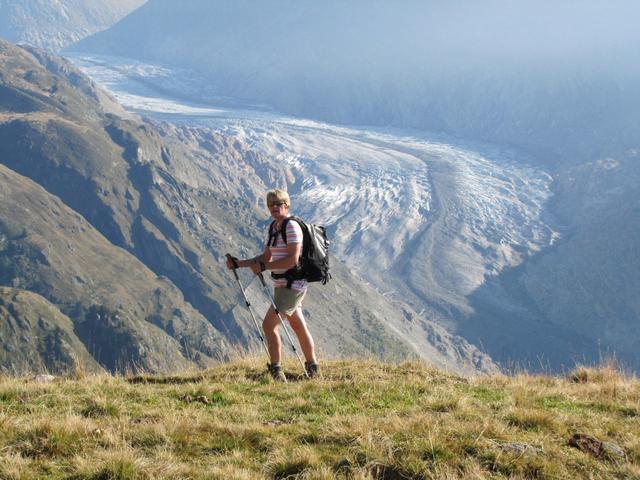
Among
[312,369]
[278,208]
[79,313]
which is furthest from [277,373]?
[79,313]

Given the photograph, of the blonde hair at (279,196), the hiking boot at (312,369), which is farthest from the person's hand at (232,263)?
the hiking boot at (312,369)

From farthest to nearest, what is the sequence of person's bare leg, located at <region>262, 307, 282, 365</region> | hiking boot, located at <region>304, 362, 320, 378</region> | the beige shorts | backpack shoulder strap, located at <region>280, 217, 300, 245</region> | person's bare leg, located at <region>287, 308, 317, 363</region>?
hiking boot, located at <region>304, 362, 320, 378</region> < person's bare leg, located at <region>287, 308, 317, 363</region> < person's bare leg, located at <region>262, 307, 282, 365</region> < the beige shorts < backpack shoulder strap, located at <region>280, 217, 300, 245</region>

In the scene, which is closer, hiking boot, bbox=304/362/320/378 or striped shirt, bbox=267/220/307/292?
striped shirt, bbox=267/220/307/292

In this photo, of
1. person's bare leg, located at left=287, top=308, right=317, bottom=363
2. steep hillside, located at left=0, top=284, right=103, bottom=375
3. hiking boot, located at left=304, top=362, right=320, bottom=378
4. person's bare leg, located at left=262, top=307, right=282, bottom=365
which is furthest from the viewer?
steep hillside, located at left=0, top=284, right=103, bottom=375

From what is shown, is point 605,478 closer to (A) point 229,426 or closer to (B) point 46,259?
(A) point 229,426

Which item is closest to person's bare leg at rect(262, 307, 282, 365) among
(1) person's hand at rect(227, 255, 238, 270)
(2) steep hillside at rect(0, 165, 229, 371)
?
(1) person's hand at rect(227, 255, 238, 270)

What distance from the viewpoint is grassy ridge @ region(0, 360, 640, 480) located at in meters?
6.46

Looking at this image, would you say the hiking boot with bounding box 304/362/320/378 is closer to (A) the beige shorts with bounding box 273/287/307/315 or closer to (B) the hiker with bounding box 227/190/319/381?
(B) the hiker with bounding box 227/190/319/381

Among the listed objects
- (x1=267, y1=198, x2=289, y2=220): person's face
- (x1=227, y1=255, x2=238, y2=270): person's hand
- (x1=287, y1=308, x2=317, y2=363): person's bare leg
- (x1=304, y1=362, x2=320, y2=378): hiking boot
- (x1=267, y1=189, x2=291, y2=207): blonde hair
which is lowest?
(x1=304, y1=362, x2=320, y2=378): hiking boot

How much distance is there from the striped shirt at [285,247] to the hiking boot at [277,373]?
1.48m

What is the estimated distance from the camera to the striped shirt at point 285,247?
9867mm

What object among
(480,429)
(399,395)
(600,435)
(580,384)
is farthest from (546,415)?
(580,384)

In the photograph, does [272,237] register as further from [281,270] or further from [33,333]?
[33,333]

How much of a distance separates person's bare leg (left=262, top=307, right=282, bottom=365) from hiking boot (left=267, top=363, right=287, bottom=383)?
16cm
